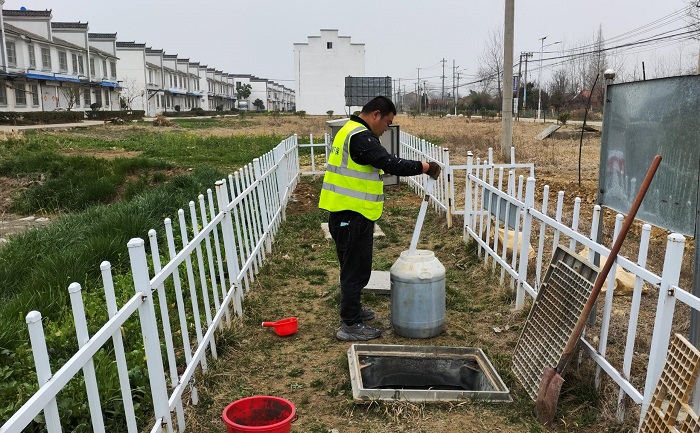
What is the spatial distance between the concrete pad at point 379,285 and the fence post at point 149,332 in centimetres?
265

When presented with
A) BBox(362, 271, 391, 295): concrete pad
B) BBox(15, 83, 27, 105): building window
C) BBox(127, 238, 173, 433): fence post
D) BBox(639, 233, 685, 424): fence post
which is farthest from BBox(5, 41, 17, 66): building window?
BBox(639, 233, 685, 424): fence post

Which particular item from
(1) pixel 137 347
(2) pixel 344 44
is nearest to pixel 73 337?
(1) pixel 137 347

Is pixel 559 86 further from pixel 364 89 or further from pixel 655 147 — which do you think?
pixel 655 147

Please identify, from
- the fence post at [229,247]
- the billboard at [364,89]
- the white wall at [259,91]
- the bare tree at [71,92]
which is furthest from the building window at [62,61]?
the white wall at [259,91]

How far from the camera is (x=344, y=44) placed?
2601 inches

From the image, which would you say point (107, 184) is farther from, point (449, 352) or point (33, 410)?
point (33, 410)

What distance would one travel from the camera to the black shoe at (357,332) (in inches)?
160

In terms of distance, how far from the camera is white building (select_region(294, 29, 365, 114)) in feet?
216

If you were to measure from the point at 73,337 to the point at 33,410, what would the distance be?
242 centimetres

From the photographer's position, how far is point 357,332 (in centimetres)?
408

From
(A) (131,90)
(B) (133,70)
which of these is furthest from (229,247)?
(B) (133,70)

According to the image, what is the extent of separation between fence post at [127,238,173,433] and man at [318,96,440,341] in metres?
1.71

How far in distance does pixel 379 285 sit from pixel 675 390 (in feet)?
10.2

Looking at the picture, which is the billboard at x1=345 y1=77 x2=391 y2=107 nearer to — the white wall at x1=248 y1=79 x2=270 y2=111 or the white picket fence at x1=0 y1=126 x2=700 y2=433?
the white picket fence at x1=0 y1=126 x2=700 y2=433
